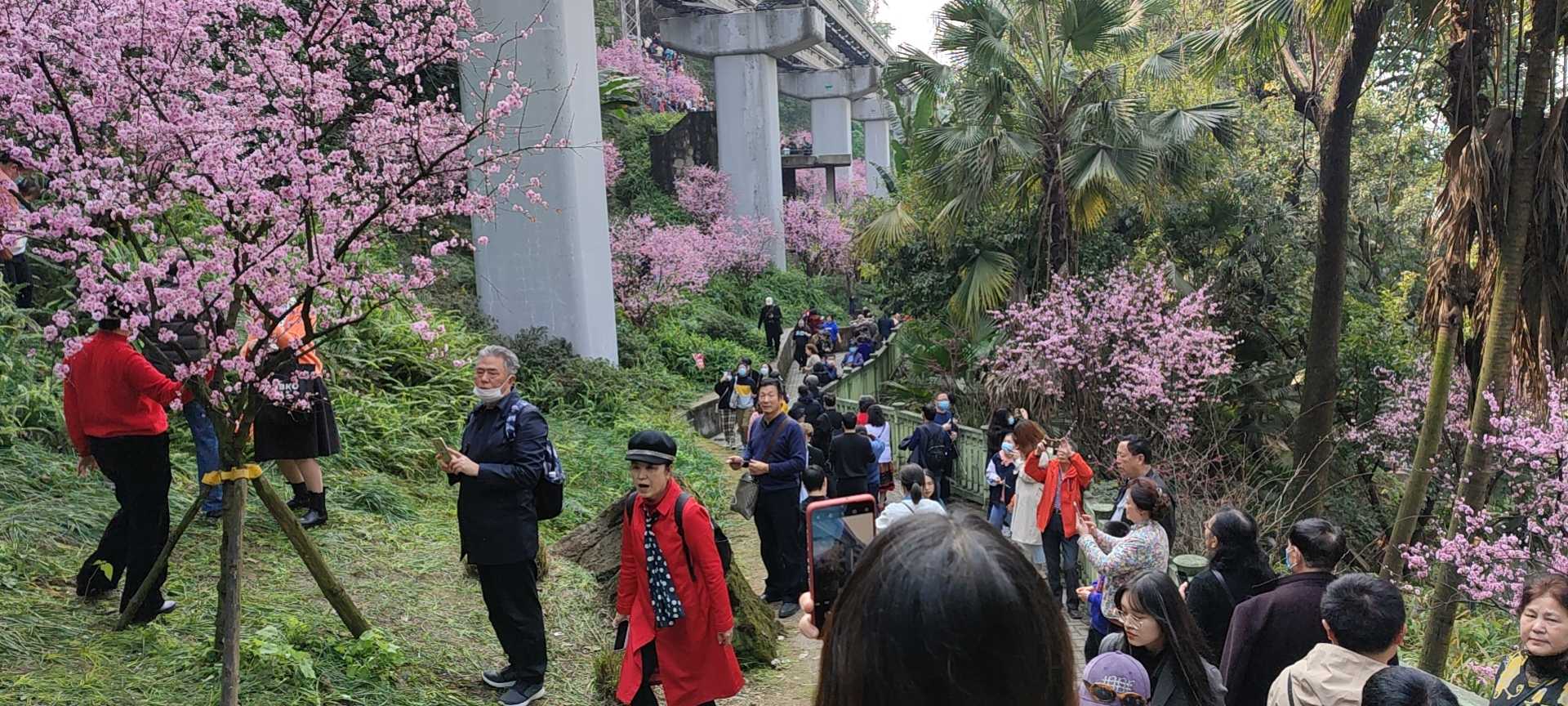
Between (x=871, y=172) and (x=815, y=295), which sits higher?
(x=871, y=172)

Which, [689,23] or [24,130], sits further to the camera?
[689,23]

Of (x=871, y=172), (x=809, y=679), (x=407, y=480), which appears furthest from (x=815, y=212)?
(x=809, y=679)

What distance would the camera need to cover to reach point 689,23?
34.7 meters

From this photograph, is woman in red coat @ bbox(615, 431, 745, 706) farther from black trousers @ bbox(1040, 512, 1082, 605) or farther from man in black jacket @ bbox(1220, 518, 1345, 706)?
black trousers @ bbox(1040, 512, 1082, 605)

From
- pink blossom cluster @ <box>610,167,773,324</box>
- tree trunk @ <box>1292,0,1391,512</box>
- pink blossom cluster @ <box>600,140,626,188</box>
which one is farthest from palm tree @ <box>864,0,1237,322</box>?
pink blossom cluster @ <box>600,140,626,188</box>

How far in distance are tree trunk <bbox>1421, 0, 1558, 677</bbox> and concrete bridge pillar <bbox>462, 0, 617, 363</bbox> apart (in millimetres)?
11705

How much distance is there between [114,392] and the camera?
5160mm

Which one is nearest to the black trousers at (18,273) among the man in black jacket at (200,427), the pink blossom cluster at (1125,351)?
the man in black jacket at (200,427)

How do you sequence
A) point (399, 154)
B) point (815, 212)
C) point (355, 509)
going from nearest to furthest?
point (399, 154) → point (355, 509) → point (815, 212)

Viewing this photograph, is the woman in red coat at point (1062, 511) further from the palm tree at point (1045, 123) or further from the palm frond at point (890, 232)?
the palm frond at point (890, 232)

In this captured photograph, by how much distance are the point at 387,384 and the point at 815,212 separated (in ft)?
93.3

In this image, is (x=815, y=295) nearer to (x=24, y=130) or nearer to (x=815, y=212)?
(x=815, y=212)

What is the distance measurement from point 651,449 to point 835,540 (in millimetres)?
1106

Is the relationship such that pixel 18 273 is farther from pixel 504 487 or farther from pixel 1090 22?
pixel 1090 22
